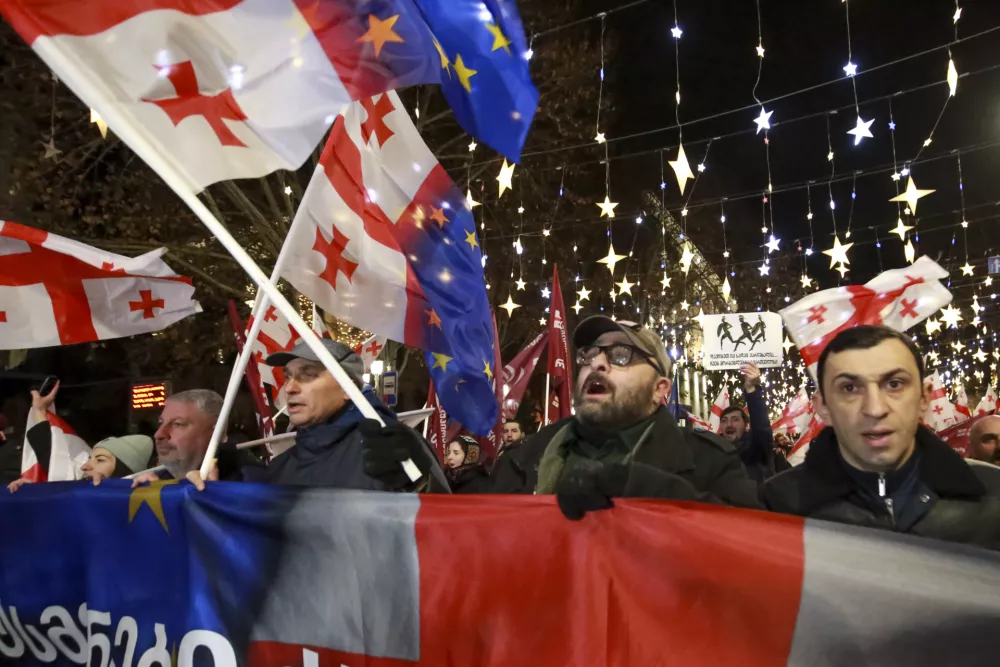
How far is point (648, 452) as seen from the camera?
296cm

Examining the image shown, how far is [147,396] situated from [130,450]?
10.8 metres

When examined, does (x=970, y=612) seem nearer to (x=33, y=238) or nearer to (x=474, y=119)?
(x=474, y=119)

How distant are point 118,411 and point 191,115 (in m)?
20.5

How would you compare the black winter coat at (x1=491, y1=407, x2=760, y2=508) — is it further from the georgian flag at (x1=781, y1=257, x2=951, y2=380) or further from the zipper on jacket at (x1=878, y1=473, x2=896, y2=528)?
the georgian flag at (x1=781, y1=257, x2=951, y2=380)

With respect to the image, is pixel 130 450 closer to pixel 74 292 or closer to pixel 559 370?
pixel 74 292

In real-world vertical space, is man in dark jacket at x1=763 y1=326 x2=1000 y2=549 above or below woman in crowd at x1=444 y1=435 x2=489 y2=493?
above

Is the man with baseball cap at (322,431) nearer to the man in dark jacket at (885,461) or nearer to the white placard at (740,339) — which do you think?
the man in dark jacket at (885,461)

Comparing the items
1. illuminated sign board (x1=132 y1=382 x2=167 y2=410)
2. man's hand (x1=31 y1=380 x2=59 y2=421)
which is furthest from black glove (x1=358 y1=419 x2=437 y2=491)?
illuminated sign board (x1=132 y1=382 x2=167 y2=410)

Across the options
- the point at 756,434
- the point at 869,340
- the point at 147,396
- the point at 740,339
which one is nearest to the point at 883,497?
the point at 869,340

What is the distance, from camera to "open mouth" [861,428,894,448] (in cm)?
233

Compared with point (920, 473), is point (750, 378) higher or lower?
higher

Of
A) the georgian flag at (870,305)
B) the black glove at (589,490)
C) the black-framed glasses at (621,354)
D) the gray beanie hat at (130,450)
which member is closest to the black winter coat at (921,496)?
the black glove at (589,490)

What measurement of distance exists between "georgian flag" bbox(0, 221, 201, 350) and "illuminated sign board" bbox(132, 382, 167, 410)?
409 inches

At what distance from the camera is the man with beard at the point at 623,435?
115 inches
